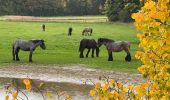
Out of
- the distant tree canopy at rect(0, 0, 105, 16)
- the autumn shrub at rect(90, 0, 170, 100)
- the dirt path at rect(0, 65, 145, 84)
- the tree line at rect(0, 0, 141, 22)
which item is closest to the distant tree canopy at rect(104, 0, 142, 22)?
the tree line at rect(0, 0, 141, 22)

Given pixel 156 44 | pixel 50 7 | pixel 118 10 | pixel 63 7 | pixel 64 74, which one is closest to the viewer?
pixel 156 44

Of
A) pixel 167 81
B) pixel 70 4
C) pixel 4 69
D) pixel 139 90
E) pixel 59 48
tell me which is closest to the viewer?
pixel 167 81

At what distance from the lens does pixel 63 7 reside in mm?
119812

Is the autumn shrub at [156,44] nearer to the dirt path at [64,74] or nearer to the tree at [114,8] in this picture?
the dirt path at [64,74]

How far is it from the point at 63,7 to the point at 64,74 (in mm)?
97147

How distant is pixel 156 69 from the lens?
18.9 ft

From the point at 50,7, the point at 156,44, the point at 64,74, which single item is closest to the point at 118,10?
the point at 50,7

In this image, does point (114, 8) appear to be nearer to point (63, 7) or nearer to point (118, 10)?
point (118, 10)

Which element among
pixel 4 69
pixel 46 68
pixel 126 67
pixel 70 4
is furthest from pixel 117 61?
pixel 70 4

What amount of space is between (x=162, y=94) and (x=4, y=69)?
20.2 metres

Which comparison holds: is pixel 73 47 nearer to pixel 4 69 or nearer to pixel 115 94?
pixel 4 69

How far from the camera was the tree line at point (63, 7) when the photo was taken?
87.8 meters

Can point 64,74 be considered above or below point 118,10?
above

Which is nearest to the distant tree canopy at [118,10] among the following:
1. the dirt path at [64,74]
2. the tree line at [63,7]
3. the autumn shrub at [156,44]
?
the tree line at [63,7]
